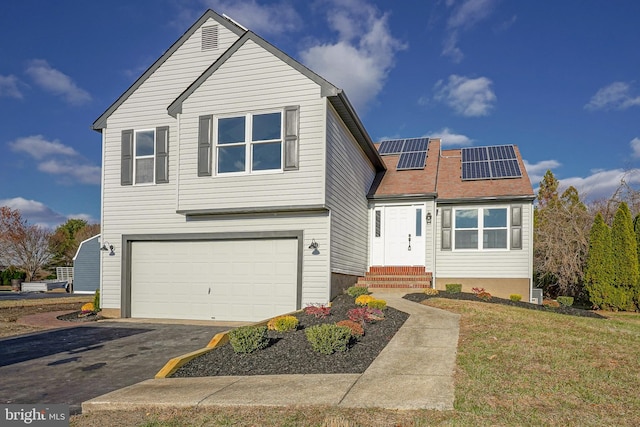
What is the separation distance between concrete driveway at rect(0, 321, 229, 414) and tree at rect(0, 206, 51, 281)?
3304 centimetres

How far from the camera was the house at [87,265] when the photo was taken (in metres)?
30.4

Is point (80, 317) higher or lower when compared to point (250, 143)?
lower

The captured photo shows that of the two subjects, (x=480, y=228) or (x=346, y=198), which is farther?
(x=480, y=228)

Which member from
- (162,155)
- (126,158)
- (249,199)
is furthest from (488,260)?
(126,158)

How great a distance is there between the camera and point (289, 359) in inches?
271

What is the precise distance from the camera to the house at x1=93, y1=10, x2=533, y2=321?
447 inches

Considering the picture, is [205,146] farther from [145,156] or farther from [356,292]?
[356,292]

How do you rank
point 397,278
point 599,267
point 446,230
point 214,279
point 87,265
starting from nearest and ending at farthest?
point 214,279 → point 397,278 → point 446,230 → point 599,267 → point 87,265

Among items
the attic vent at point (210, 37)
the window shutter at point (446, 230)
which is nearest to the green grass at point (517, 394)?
the window shutter at point (446, 230)

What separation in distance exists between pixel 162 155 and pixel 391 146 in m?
10.1

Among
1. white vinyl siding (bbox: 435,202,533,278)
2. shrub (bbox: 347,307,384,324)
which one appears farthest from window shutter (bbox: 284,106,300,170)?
white vinyl siding (bbox: 435,202,533,278)

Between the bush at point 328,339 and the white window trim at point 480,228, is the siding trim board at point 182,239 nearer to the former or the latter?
the bush at point 328,339

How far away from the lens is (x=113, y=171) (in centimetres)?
1377

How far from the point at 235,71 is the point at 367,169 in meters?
6.05
